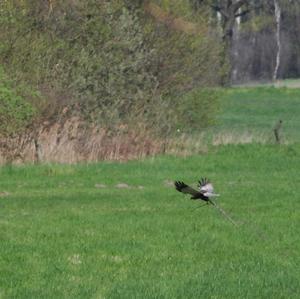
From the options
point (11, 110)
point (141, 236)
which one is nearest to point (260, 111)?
point (11, 110)

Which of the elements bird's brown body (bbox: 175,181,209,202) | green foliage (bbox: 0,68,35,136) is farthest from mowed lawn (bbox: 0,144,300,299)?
bird's brown body (bbox: 175,181,209,202)

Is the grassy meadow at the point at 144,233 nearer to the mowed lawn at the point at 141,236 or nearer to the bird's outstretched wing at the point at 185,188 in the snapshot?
the mowed lawn at the point at 141,236

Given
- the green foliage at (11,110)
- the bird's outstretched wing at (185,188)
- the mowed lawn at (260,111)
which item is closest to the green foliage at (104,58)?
the green foliage at (11,110)

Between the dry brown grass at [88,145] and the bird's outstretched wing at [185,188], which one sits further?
the dry brown grass at [88,145]

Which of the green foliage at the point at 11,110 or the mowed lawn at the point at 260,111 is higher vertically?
the green foliage at the point at 11,110

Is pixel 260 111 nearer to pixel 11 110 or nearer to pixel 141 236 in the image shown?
pixel 11 110

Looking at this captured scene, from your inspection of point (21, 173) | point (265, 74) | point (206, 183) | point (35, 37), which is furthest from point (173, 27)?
point (265, 74)

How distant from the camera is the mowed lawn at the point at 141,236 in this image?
8945mm

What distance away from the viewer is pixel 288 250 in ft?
36.0

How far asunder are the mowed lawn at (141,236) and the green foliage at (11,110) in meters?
1.10

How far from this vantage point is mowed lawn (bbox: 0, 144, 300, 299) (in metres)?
8.95

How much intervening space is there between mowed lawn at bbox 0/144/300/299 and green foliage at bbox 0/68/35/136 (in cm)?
110

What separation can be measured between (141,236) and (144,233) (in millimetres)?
268

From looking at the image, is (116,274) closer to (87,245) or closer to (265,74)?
(87,245)
